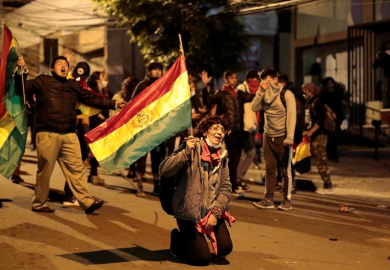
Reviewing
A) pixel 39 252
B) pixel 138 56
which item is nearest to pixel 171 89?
pixel 39 252

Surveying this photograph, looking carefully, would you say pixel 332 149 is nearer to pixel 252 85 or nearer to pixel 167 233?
pixel 252 85

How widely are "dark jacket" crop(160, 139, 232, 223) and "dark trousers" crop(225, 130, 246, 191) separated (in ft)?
16.3

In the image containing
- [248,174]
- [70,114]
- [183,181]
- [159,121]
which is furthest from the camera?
[248,174]

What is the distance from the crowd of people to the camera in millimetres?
6957

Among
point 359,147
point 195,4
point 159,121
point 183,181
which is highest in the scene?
point 195,4

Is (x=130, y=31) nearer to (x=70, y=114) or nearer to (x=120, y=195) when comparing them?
(x=120, y=195)

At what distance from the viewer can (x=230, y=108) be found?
12.2 meters

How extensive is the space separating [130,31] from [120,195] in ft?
36.2

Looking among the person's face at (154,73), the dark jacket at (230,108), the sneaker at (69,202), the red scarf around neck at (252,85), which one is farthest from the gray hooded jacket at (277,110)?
the sneaker at (69,202)

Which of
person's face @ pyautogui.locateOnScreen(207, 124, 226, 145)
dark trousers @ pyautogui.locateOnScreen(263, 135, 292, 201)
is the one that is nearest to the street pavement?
dark trousers @ pyautogui.locateOnScreen(263, 135, 292, 201)

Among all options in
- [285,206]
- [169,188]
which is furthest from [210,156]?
[285,206]

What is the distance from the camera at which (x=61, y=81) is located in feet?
31.6

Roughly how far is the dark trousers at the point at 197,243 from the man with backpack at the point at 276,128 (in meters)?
3.56

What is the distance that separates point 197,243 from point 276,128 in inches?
159
